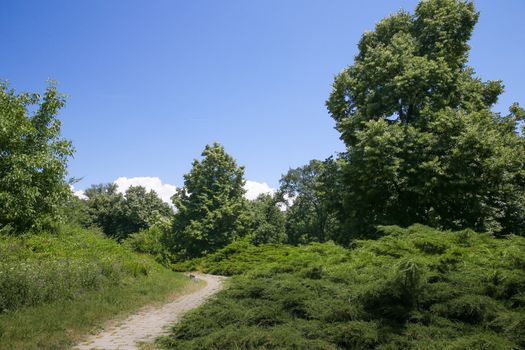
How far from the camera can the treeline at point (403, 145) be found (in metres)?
13.8

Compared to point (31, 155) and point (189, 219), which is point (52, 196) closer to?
point (31, 155)

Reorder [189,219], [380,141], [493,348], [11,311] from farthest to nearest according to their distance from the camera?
[189,219] → [380,141] → [11,311] → [493,348]

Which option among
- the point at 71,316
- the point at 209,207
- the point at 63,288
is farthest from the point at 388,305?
the point at 209,207

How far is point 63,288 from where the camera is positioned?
9.20 m

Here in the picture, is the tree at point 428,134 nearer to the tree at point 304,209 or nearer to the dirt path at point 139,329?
the dirt path at point 139,329

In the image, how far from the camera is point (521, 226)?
53.0 feet

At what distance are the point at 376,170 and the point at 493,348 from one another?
10833 mm

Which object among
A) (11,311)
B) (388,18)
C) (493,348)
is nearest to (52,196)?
(11,311)

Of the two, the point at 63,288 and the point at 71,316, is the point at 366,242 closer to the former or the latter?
the point at 71,316

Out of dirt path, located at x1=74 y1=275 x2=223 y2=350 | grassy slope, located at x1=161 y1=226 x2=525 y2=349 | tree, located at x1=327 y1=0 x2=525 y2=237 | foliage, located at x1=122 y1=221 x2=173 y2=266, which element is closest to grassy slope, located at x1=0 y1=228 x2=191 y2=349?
dirt path, located at x1=74 y1=275 x2=223 y2=350

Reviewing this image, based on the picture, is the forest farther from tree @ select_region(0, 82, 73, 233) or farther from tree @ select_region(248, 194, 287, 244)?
tree @ select_region(248, 194, 287, 244)

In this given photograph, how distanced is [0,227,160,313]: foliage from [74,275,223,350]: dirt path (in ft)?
5.77

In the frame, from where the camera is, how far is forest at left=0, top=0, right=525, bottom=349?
6008 millimetres

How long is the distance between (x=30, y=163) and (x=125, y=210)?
147ft
